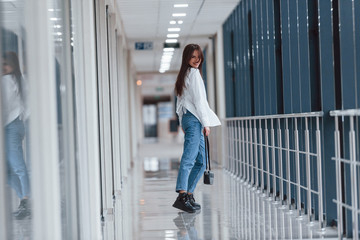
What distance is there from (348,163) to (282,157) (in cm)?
228

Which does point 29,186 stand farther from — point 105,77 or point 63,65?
point 105,77

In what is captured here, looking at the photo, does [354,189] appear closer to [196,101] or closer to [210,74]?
[196,101]

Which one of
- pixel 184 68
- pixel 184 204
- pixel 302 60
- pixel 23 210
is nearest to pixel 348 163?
pixel 302 60

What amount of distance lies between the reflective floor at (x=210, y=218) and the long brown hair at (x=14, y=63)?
204cm

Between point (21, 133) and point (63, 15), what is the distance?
1124 millimetres

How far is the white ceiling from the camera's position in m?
8.71

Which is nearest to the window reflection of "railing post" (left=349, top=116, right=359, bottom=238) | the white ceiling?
"railing post" (left=349, top=116, right=359, bottom=238)

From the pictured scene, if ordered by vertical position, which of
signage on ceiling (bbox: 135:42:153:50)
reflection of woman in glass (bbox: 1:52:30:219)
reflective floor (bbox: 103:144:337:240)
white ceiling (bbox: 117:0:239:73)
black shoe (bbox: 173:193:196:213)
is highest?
white ceiling (bbox: 117:0:239:73)

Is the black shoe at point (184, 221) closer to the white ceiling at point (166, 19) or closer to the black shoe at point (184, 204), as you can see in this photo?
the black shoe at point (184, 204)

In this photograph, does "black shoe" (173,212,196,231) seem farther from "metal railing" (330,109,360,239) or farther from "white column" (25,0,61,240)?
"white column" (25,0,61,240)

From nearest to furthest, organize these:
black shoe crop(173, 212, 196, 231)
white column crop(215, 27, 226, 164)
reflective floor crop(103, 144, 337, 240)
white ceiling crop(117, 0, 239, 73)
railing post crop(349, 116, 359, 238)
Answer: railing post crop(349, 116, 359, 238) → reflective floor crop(103, 144, 337, 240) → black shoe crop(173, 212, 196, 231) → white ceiling crop(117, 0, 239, 73) → white column crop(215, 27, 226, 164)

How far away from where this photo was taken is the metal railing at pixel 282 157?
15.6 ft

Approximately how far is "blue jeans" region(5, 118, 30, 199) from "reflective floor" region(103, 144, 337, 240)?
180cm

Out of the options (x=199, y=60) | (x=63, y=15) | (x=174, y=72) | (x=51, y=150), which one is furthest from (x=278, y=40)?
(x=174, y=72)
